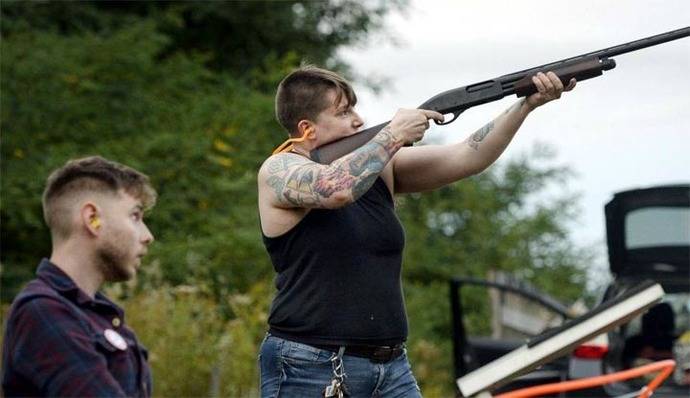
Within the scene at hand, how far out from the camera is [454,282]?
982 cm

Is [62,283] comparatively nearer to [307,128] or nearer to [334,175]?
[334,175]

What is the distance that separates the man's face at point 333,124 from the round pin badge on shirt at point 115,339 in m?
1.46

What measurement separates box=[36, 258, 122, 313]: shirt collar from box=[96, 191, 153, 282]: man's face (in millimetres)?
104

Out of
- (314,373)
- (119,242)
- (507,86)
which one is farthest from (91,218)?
(507,86)

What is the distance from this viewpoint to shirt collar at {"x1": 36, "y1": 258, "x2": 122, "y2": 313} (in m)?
3.90

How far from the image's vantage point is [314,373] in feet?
16.4

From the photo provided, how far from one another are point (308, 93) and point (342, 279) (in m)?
0.69

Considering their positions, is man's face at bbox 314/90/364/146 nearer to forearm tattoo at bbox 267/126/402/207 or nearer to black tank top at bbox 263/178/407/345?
forearm tattoo at bbox 267/126/402/207

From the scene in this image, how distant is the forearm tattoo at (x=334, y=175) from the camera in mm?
4868

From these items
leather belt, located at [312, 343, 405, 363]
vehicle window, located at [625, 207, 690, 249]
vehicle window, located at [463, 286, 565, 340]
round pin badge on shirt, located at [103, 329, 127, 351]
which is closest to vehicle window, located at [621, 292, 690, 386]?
vehicle window, located at [625, 207, 690, 249]

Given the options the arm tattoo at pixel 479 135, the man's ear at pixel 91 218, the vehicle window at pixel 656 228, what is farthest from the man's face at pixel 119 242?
the vehicle window at pixel 656 228

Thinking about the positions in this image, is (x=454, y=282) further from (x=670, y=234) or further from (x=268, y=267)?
(x=268, y=267)

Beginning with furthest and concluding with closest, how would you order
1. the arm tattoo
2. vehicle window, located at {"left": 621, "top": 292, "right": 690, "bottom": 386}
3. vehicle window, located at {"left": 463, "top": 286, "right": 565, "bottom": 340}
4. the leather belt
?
vehicle window, located at {"left": 463, "top": 286, "right": 565, "bottom": 340} < vehicle window, located at {"left": 621, "top": 292, "right": 690, "bottom": 386} < the arm tattoo < the leather belt

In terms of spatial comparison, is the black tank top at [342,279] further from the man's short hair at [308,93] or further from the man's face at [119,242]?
the man's face at [119,242]
